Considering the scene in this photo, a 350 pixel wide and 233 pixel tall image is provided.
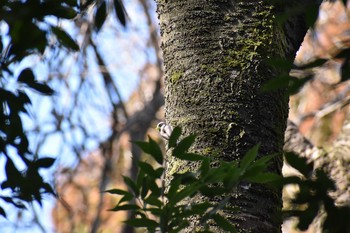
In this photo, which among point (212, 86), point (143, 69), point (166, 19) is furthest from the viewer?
point (143, 69)

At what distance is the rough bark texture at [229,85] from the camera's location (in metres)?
1.65

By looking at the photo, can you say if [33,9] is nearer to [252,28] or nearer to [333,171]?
[252,28]

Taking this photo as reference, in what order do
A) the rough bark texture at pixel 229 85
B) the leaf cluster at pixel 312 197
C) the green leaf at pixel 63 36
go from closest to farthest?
the leaf cluster at pixel 312 197 → the green leaf at pixel 63 36 → the rough bark texture at pixel 229 85

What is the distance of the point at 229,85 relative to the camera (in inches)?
66.9

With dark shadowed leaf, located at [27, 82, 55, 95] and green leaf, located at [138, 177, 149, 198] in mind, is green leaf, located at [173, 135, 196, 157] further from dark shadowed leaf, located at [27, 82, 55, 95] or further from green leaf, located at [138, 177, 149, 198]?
dark shadowed leaf, located at [27, 82, 55, 95]

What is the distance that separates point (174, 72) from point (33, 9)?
2.67 ft

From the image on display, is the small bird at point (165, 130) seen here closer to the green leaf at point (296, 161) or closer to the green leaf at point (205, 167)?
the green leaf at point (205, 167)

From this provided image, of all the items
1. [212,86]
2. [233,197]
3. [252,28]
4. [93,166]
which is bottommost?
[93,166]

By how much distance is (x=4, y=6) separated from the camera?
3.47 feet

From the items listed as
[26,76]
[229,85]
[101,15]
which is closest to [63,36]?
[26,76]

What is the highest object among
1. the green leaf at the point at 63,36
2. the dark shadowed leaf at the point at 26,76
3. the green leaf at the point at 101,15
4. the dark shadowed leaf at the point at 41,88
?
the green leaf at the point at 101,15

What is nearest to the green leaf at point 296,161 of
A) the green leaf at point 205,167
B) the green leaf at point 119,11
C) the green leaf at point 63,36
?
the green leaf at point 205,167

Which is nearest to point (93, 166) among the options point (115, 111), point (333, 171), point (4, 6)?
point (115, 111)

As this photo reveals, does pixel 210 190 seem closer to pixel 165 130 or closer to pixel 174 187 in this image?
pixel 174 187
